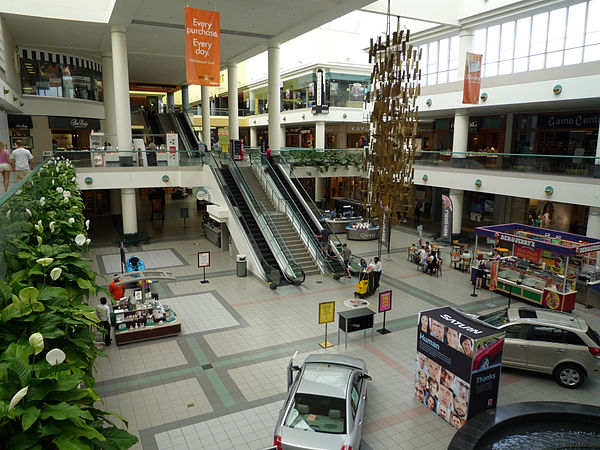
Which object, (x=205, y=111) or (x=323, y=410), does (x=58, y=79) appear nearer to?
(x=205, y=111)

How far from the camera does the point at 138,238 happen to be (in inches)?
883

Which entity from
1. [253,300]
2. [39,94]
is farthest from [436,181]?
[39,94]

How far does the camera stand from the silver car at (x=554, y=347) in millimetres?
9078

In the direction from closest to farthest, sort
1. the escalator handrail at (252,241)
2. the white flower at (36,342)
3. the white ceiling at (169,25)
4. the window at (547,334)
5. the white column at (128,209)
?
the white flower at (36,342) → the window at (547,334) → the escalator handrail at (252,241) → the white ceiling at (169,25) → the white column at (128,209)

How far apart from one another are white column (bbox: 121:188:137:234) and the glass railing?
556 cm

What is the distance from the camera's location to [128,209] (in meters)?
22.0

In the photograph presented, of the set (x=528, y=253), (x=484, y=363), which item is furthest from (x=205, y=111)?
(x=484, y=363)

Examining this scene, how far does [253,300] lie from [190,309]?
200 cm

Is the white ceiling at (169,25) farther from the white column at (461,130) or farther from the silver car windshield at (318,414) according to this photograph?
the silver car windshield at (318,414)

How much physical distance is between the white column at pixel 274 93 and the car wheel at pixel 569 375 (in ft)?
64.1

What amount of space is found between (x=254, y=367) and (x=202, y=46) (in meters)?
10.3

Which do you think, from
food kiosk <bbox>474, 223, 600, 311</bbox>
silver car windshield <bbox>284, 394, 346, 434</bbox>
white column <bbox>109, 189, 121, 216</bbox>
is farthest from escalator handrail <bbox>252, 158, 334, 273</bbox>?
white column <bbox>109, 189, 121, 216</bbox>

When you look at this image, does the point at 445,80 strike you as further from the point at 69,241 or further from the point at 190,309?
the point at 69,241

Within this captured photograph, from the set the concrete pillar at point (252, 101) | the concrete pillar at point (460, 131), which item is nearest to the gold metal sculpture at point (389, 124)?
the concrete pillar at point (460, 131)
